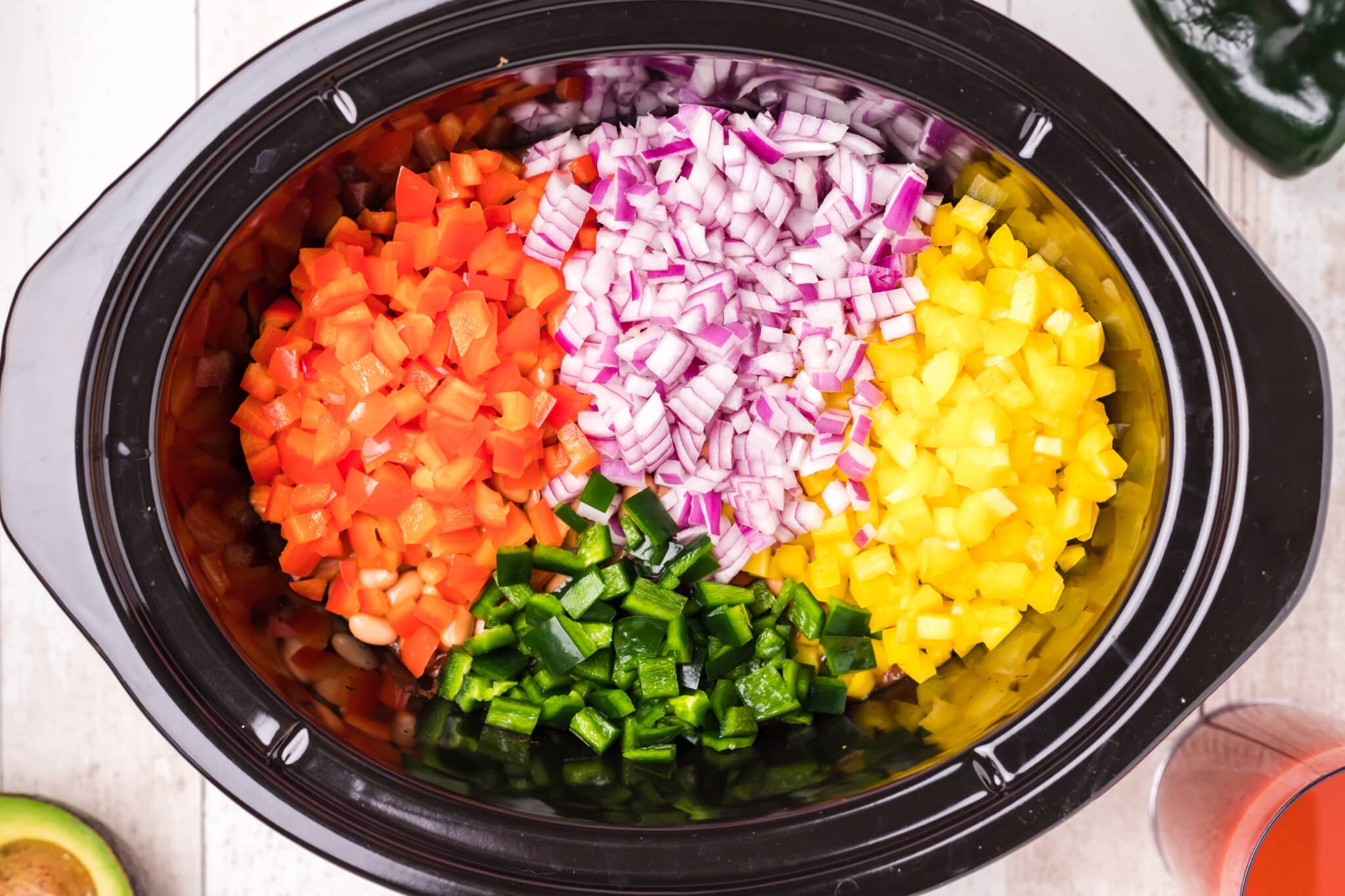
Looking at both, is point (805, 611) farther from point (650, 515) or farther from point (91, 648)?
point (91, 648)

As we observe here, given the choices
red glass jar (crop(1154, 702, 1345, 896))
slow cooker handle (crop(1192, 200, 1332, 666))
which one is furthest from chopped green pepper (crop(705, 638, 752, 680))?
red glass jar (crop(1154, 702, 1345, 896))

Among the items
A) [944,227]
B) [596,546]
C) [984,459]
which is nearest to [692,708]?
[596,546]

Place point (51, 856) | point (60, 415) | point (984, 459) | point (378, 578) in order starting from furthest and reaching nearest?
point (51, 856) < point (378, 578) < point (984, 459) < point (60, 415)

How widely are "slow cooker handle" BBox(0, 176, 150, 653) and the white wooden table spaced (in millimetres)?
542

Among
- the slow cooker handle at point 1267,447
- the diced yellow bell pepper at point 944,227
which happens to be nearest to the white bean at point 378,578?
the diced yellow bell pepper at point 944,227

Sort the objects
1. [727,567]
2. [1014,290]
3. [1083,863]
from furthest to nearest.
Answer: [1083,863] < [727,567] < [1014,290]

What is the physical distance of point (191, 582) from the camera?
1112 mm

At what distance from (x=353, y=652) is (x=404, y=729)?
0.15 m

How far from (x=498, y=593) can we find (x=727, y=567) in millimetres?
331

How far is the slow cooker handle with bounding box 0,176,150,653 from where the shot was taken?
1.07 meters

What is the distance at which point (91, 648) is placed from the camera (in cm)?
152

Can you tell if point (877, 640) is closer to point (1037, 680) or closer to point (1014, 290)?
point (1037, 680)

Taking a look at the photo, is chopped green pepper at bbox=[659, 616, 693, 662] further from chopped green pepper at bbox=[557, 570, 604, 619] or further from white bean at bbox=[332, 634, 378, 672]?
white bean at bbox=[332, 634, 378, 672]

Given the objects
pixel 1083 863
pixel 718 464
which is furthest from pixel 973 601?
pixel 1083 863
